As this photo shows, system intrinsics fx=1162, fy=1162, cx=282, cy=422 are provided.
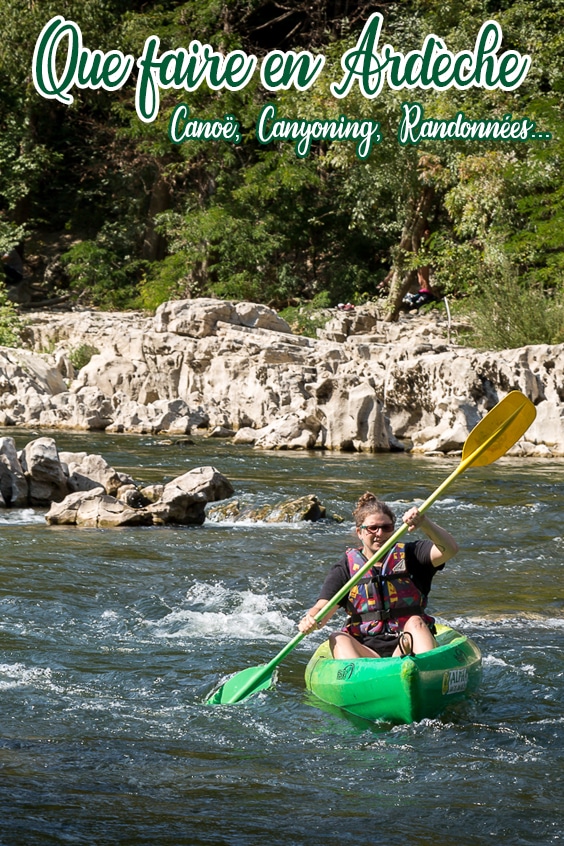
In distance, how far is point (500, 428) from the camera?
550 centimetres

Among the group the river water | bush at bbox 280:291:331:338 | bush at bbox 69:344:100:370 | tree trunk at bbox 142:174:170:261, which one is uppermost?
tree trunk at bbox 142:174:170:261

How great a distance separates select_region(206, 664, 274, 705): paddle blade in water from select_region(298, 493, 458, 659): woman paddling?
0.28 m

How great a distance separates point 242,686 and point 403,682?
807 mm

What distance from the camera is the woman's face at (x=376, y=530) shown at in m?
4.89

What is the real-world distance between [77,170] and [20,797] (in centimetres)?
2544

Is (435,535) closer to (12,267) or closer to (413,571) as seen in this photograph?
(413,571)

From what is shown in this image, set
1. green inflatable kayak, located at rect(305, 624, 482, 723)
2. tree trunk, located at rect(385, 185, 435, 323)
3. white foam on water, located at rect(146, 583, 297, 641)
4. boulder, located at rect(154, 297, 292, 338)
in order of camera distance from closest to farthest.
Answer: green inflatable kayak, located at rect(305, 624, 482, 723) < white foam on water, located at rect(146, 583, 297, 641) < boulder, located at rect(154, 297, 292, 338) < tree trunk, located at rect(385, 185, 435, 323)

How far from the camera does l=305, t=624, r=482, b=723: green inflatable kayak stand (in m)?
4.51

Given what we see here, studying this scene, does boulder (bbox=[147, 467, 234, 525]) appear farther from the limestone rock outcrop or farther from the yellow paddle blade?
the yellow paddle blade

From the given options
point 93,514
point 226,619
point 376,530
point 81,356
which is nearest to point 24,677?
point 226,619

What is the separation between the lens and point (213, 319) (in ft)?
60.7

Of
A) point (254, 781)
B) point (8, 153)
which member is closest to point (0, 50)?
point (8, 153)

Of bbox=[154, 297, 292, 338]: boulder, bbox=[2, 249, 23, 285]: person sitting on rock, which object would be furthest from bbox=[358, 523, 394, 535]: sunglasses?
bbox=[2, 249, 23, 285]: person sitting on rock

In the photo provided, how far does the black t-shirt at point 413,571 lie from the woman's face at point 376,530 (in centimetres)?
15
